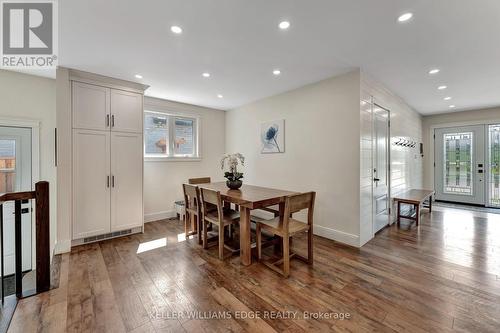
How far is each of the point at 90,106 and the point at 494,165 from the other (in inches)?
348

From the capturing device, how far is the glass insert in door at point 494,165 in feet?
17.4

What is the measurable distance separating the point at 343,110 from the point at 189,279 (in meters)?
3.03

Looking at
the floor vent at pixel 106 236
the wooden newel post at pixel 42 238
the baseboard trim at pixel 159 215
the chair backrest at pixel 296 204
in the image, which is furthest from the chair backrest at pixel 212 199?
the baseboard trim at pixel 159 215

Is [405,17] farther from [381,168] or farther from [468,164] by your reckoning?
[468,164]

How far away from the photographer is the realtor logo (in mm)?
1877

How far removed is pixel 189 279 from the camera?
2283 mm

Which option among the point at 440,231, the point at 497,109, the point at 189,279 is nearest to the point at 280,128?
the point at 189,279

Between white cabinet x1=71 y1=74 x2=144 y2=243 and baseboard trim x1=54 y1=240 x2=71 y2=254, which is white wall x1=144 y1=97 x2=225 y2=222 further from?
baseboard trim x1=54 y1=240 x2=71 y2=254

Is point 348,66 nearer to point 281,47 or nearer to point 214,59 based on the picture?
point 281,47

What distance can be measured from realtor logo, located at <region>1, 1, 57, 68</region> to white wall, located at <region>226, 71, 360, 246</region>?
3.27 meters

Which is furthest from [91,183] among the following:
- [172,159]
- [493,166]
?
[493,166]

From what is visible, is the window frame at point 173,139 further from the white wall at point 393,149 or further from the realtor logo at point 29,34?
the white wall at point 393,149

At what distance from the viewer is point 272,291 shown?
2.08 m

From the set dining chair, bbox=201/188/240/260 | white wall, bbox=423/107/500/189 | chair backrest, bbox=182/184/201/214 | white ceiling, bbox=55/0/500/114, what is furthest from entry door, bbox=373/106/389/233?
white wall, bbox=423/107/500/189
